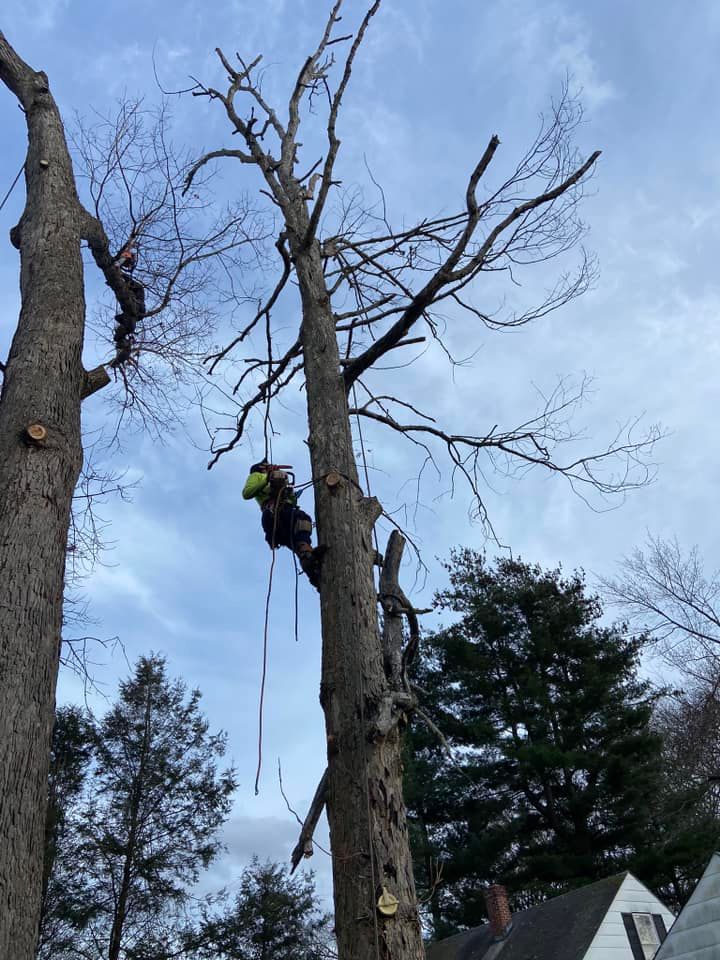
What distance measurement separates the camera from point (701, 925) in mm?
10203

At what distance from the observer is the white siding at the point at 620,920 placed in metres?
14.4

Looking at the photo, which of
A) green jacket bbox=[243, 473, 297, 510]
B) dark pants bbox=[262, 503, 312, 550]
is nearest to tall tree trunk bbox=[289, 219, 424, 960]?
dark pants bbox=[262, 503, 312, 550]

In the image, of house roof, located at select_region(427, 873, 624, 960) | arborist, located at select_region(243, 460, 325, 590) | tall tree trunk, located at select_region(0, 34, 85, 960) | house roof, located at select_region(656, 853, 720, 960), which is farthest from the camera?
house roof, located at select_region(427, 873, 624, 960)

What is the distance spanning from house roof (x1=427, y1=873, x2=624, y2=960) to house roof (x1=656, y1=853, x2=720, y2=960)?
4.05 metres

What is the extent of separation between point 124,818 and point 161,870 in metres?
1.21

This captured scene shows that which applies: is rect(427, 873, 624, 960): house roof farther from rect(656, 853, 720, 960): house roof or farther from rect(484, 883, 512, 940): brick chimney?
rect(656, 853, 720, 960): house roof

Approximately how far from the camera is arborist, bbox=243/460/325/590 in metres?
5.97

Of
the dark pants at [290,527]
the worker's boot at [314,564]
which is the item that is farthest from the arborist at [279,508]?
the worker's boot at [314,564]

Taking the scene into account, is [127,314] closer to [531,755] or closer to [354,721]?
[354,721]

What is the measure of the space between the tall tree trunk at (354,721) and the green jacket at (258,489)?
151cm

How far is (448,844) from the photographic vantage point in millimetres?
20672

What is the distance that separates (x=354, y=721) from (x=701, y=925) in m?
8.70

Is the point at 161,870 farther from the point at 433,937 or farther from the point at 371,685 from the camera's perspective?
the point at 371,685

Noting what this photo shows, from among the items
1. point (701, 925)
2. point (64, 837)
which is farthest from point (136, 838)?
point (701, 925)
